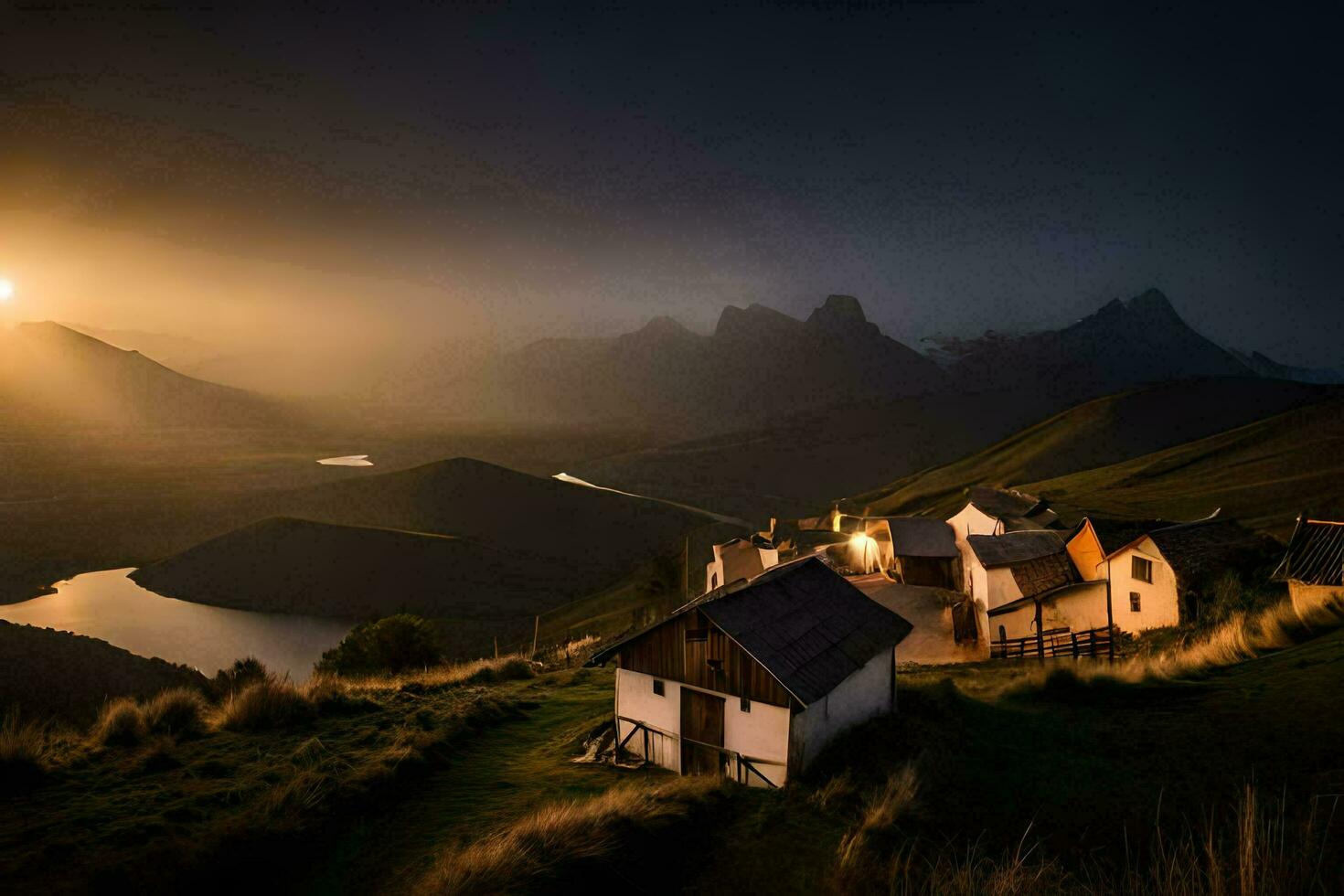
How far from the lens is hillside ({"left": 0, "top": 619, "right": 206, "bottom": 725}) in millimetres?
30672

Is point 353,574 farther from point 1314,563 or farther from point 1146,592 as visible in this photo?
point 1314,563

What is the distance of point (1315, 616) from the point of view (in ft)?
Answer: 70.3

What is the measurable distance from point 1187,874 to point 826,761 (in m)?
12.7

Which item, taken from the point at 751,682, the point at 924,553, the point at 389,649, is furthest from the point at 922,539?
the point at 751,682

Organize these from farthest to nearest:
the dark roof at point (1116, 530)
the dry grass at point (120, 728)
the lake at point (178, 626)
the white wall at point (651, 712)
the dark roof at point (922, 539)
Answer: the lake at point (178, 626), the dark roof at point (922, 539), the dark roof at point (1116, 530), the white wall at point (651, 712), the dry grass at point (120, 728)

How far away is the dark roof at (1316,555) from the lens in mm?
26875

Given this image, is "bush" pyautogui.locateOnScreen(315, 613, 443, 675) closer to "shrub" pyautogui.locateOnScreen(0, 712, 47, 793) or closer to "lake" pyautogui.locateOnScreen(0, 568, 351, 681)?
"shrub" pyautogui.locateOnScreen(0, 712, 47, 793)

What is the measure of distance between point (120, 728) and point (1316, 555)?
1659 inches

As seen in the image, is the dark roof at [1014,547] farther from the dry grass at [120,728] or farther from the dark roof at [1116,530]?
the dry grass at [120,728]

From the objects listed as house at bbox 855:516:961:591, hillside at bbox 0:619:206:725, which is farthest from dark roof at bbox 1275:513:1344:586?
A: hillside at bbox 0:619:206:725

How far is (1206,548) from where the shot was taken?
3412 centimetres

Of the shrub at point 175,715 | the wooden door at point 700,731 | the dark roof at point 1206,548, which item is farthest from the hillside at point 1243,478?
the shrub at point 175,715

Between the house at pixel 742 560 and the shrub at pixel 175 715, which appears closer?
the shrub at pixel 175 715

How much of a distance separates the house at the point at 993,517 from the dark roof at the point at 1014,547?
4171mm
